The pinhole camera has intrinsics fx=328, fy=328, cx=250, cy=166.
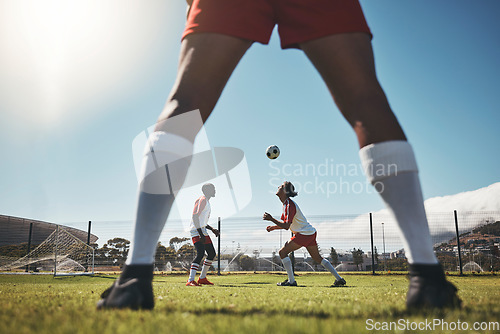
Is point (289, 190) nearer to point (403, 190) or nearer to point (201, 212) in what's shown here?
point (201, 212)

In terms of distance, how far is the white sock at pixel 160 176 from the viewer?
5.16 feet

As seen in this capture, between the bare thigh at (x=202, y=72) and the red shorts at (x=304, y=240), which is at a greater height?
the bare thigh at (x=202, y=72)

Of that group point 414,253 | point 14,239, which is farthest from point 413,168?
point 14,239

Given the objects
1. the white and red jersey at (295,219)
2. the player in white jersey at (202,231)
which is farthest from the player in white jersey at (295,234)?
the player in white jersey at (202,231)

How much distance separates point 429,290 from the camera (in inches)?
57.0

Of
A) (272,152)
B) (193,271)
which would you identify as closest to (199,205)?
(193,271)

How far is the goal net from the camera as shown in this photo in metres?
14.0

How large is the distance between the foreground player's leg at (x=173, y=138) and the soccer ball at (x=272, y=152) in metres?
11.6

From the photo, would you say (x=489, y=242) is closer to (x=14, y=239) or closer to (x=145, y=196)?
(x=145, y=196)

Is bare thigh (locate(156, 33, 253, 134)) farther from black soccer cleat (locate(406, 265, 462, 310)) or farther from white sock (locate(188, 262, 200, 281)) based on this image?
white sock (locate(188, 262, 200, 281))

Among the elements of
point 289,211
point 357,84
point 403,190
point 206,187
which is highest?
point 206,187

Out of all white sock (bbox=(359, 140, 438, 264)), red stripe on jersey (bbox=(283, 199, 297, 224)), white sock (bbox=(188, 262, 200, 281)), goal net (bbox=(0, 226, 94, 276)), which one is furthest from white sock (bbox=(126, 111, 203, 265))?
goal net (bbox=(0, 226, 94, 276))

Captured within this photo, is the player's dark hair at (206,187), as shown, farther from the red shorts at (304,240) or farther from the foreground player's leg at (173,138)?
the foreground player's leg at (173,138)

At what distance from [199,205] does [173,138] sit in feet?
24.2
